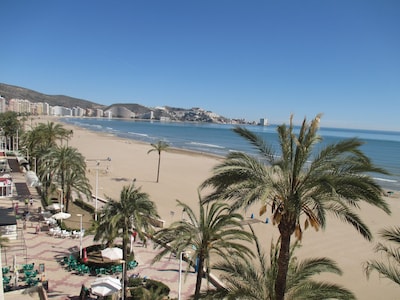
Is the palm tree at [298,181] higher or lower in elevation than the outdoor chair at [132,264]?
higher

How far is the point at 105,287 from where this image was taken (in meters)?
11.2

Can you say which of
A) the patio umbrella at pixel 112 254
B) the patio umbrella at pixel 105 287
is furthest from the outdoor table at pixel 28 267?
the patio umbrella at pixel 105 287

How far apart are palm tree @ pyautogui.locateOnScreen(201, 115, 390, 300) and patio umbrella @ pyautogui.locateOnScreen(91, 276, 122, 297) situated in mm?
6484

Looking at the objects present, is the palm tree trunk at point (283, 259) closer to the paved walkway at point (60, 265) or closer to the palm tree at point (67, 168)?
the paved walkway at point (60, 265)

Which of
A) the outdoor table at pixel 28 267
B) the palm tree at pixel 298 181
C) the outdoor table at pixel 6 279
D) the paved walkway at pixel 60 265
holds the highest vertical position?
the palm tree at pixel 298 181

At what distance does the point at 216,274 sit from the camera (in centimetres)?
1455

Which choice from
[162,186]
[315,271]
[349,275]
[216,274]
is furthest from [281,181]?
[162,186]

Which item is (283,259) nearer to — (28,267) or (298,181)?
(298,181)

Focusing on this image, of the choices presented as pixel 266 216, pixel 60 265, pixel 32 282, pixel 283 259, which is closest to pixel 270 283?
pixel 283 259

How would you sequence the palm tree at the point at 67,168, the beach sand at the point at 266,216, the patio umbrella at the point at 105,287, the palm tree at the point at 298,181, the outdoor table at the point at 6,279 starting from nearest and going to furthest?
the palm tree at the point at 298,181
the patio umbrella at the point at 105,287
the outdoor table at the point at 6,279
the beach sand at the point at 266,216
the palm tree at the point at 67,168

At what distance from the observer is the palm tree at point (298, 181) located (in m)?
6.47

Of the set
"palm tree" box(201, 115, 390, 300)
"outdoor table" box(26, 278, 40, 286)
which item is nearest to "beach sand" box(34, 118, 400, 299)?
"palm tree" box(201, 115, 390, 300)

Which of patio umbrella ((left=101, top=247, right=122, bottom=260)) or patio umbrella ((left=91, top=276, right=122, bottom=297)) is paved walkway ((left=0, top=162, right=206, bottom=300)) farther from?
patio umbrella ((left=91, top=276, right=122, bottom=297))

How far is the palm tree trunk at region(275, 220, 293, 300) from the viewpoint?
684cm
